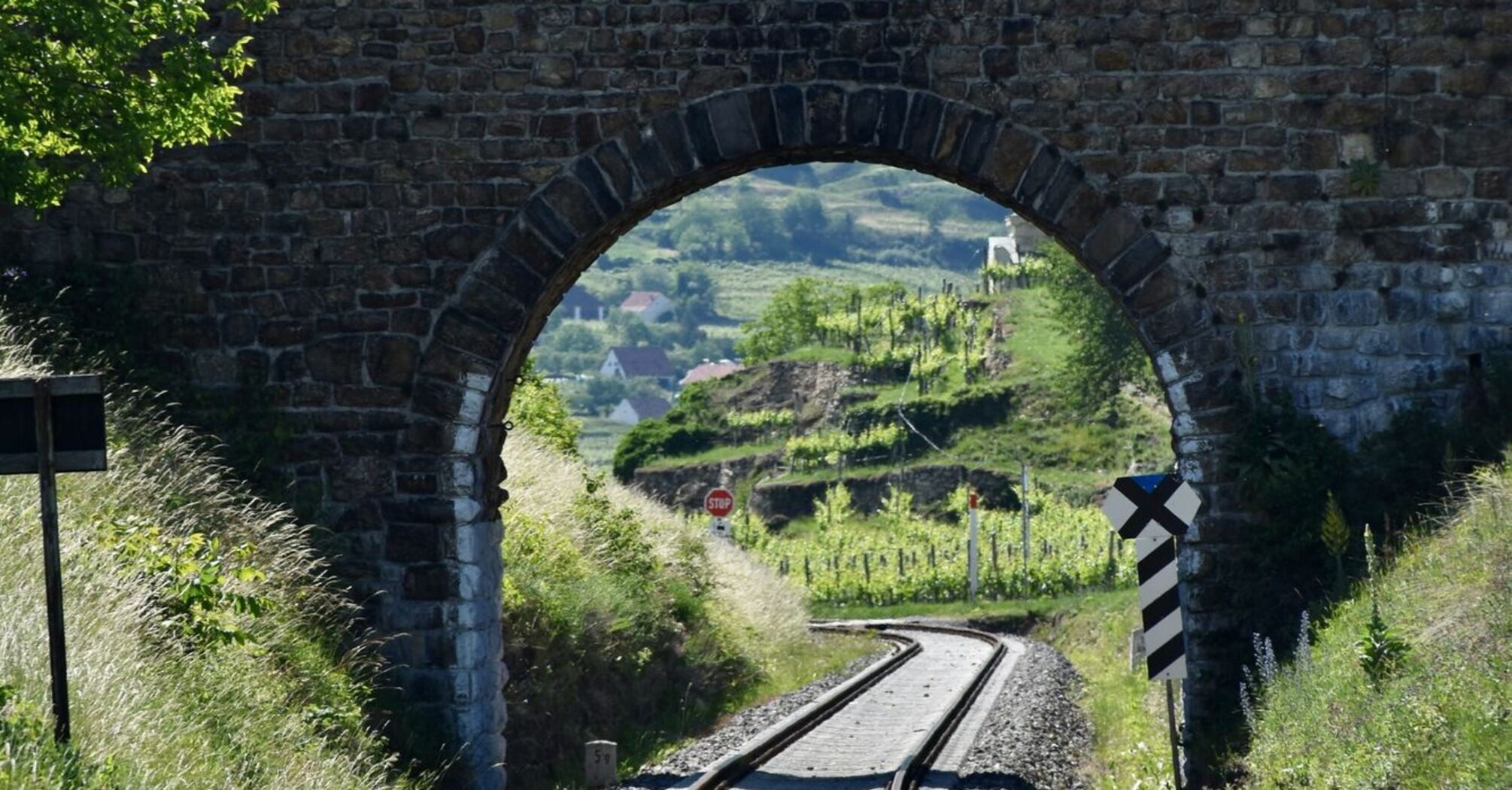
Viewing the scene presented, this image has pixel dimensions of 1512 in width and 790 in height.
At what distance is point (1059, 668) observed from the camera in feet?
80.4

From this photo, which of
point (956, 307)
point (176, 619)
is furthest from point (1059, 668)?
point (956, 307)

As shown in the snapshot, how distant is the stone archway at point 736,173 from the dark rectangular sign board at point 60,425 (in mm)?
5715

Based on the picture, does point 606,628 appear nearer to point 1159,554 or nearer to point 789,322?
point 1159,554

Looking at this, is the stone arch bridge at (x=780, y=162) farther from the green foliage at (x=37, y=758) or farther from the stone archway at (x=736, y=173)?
the green foliage at (x=37, y=758)

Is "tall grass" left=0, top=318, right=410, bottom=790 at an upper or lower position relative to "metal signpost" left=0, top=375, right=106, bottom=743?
lower

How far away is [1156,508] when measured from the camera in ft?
38.3

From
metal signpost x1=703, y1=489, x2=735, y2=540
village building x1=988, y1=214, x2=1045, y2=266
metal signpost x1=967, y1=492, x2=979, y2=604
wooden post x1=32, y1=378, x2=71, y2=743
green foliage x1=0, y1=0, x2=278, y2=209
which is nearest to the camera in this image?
wooden post x1=32, y1=378, x2=71, y2=743

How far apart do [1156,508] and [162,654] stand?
5898mm

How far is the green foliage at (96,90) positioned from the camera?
9.91m

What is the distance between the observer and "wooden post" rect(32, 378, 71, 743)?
7.68 metres

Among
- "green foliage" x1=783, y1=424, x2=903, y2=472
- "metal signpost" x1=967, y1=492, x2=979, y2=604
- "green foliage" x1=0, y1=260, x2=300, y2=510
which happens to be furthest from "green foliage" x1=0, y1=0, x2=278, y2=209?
"green foliage" x1=783, y1=424, x2=903, y2=472

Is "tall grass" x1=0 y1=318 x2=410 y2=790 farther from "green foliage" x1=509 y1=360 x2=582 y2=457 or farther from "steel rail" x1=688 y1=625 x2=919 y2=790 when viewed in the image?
"green foliage" x1=509 y1=360 x2=582 y2=457

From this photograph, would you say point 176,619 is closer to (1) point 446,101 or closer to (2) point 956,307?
(1) point 446,101

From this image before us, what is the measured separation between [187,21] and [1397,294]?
8303mm
